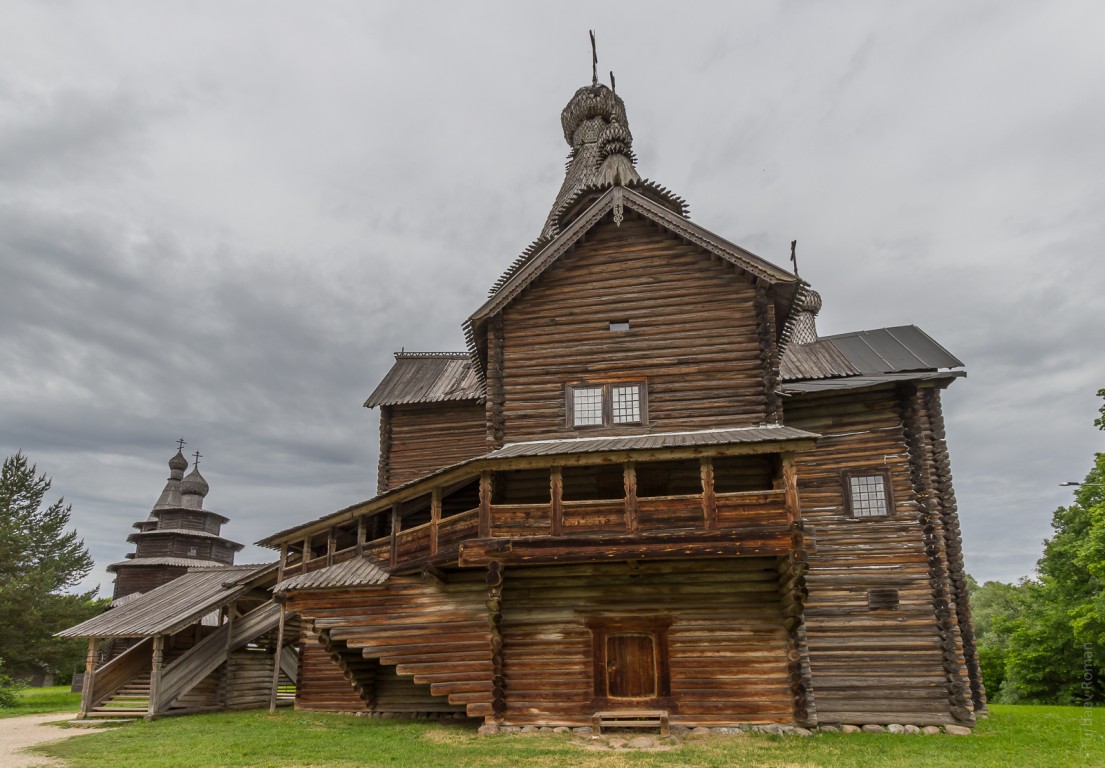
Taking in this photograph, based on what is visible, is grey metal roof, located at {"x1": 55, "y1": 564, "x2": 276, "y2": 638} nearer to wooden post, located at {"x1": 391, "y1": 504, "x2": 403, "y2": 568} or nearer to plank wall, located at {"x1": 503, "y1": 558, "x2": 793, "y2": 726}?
wooden post, located at {"x1": 391, "y1": 504, "x2": 403, "y2": 568}

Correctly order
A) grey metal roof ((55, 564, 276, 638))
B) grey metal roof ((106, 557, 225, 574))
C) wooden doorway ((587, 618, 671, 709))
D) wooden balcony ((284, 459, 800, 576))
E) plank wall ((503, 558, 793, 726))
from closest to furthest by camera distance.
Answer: wooden balcony ((284, 459, 800, 576)) → plank wall ((503, 558, 793, 726)) → wooden doorway ((587, 618, 671, 709)) → grey metal roof ((55, 564, 276, 638)) → grey metal roof ((106, 557, 225, 574))

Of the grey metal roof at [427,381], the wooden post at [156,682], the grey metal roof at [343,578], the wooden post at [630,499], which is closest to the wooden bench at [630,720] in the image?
the wooden post at [630,499]

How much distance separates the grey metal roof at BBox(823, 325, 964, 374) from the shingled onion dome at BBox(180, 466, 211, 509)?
44564 millimetres

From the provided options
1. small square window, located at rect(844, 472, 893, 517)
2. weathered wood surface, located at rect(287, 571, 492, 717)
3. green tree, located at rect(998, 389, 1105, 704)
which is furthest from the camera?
green tree, located at rect(998, 389, 1105, 704)

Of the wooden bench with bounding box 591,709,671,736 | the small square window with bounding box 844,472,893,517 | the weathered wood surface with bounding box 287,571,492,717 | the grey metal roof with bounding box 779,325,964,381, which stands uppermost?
the grey metal roof with bounding box 779,325,964,381

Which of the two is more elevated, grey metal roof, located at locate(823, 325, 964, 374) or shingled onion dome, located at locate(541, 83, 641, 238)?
Result: shingled onion dome, located at locate(541, 83, 641, 238)

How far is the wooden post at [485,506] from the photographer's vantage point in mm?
15727

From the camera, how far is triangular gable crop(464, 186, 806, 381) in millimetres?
19047

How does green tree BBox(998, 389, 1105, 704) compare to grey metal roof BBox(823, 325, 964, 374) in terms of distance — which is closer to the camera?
grey metal roof BBox(823, 325, 964, 374)

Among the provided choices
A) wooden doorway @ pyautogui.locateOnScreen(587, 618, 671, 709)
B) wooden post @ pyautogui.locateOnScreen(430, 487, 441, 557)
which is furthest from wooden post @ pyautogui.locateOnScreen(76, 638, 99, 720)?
wooden doorway @ pyautogui.locateOnScreen(587, 618, 671, 709)

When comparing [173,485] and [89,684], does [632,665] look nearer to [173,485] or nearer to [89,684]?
[89,684]

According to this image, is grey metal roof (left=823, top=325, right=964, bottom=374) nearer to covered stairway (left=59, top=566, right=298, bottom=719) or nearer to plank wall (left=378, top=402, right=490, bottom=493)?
plank wall (left=378, top=402, right=490, bottom=493)

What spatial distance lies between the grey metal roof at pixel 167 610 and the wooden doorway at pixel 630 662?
13293mm

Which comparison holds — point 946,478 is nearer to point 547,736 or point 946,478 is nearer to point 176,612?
point 547,736
